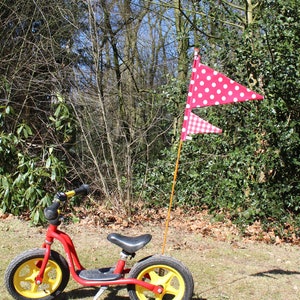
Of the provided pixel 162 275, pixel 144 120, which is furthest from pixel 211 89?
pixel 144 120

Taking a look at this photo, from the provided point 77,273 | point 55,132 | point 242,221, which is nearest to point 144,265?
point 77,273

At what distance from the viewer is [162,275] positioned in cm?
421

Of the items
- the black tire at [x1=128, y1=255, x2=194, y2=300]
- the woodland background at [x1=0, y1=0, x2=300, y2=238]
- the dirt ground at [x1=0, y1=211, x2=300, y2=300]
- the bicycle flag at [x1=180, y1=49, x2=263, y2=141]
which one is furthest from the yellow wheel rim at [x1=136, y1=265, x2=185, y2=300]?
the woodland background at [x1=0, y1=0, x2=300, y2=238]

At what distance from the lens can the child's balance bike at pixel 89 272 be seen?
4.05 m

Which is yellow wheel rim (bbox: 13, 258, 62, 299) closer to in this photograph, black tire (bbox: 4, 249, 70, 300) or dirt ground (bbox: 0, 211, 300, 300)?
black tire (bbox: 4, 249, 70, 300)

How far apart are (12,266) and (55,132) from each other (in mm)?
4932

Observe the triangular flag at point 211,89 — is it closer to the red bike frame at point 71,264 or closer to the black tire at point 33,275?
the red bike frame at point 71,264

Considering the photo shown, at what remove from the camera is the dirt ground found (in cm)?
491

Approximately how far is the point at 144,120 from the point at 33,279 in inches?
248

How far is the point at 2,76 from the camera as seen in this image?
29.9 feet

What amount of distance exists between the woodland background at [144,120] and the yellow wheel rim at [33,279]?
128 inches

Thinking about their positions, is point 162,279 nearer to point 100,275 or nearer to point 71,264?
point 100,275

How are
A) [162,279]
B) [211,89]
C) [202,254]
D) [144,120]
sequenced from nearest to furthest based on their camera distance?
[162,279] < [211,89] < [202,254] < [144,120]

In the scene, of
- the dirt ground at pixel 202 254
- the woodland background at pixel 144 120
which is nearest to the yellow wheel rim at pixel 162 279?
the dirt ground at pixel 202 254
